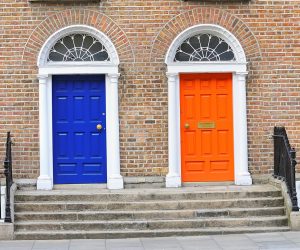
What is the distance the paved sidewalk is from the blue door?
2.17 m

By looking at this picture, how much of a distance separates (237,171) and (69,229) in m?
3.47

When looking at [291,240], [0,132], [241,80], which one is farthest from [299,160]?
[0,132]

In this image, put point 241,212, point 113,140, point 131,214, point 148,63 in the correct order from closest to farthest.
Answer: point 131,214
point 241,212
point 113,140
point 148,63

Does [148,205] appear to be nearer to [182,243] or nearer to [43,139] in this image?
[182,243]

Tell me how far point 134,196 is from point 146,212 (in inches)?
21.4

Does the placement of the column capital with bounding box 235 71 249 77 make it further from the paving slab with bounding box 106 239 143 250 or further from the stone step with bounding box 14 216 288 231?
the paving slab with bounding box 106 239 143 250

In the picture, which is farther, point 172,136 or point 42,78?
point 172,136

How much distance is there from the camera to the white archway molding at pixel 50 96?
472 inches

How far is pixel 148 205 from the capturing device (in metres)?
11.1

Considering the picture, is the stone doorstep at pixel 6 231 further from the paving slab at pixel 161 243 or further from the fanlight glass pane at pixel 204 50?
the fanlight glass pane at pixel 204 50

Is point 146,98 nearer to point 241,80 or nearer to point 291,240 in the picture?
point 241,80

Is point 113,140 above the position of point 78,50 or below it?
below

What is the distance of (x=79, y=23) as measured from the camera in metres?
12.1

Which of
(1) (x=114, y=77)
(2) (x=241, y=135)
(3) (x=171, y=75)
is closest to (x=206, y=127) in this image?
(2) (x=241, y=135)
